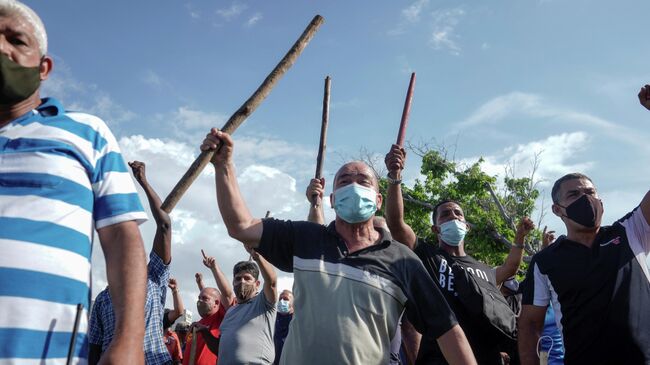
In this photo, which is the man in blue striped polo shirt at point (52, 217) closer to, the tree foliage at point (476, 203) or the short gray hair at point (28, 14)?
the short gray hair at point (28, 14)

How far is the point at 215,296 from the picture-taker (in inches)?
350

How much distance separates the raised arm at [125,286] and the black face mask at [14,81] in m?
0.50

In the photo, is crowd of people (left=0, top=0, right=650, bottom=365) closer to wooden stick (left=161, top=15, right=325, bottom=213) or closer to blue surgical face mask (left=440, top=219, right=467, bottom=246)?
blue surgical face mask (left=440, top=219, right=467, bottom=246)

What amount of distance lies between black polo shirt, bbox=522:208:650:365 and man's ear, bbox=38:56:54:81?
3.55m

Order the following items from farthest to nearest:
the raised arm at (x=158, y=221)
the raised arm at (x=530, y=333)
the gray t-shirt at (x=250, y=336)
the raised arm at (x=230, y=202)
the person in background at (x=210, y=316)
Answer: the person in background at (x=210, y=316) < the gray t-shirt at (x=250, y=336) < the raised arm at (x=158, y=221) < the raised arm at (x=530, y=333) < the raised arm at (x=230, y=202)

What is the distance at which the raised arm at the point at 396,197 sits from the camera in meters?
4.52

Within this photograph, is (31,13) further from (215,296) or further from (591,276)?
(215,296)

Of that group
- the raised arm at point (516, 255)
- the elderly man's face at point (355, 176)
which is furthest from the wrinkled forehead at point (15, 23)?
the raised arm at point (516, 255)

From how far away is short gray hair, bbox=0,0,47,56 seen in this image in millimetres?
2033

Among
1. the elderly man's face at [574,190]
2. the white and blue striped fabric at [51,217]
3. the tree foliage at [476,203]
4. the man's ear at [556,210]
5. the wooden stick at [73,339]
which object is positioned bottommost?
the wooden stick at [73,339]

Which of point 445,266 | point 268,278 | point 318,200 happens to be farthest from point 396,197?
point 268,278

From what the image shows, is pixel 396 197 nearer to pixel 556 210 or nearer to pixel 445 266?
pixel 445 266

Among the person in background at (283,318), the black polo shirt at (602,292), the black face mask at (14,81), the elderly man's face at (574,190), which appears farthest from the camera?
the person in background at (283,318)

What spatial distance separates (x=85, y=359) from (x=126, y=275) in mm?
282
